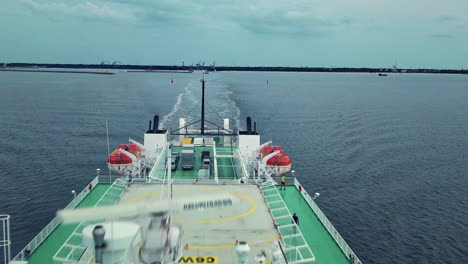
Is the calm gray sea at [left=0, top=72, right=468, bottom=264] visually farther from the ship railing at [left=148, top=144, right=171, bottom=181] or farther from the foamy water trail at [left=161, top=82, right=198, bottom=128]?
the ship railing at [left=148, top=144, right=171, bottom=181]

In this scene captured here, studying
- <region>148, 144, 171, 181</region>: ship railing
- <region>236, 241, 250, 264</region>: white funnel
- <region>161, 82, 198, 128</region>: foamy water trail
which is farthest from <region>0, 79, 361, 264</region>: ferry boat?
<region>161, 82, 198, 128</region>: foamy water trail

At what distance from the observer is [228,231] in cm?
1862

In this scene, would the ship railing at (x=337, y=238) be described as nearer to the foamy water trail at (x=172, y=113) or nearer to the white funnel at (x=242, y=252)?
the white funnel at (x=242, y=252)

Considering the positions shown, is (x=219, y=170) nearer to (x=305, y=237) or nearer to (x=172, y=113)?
(x=305, y=237)

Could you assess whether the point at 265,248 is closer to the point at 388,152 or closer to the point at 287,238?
the point at 287,238

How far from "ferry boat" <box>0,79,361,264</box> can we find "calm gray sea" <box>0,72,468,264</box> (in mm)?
8461

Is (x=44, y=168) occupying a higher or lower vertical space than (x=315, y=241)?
lower

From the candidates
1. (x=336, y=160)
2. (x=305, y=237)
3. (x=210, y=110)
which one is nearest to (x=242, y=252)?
(x=305, y=237)

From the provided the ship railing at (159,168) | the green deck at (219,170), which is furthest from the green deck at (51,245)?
the green deck at (219,170)

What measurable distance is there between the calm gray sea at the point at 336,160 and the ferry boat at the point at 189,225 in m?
8.46

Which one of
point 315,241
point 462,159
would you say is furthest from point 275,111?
point 315,241

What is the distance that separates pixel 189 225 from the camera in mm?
19172

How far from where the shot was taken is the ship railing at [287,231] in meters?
16.4

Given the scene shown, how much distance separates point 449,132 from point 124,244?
2666 inches
